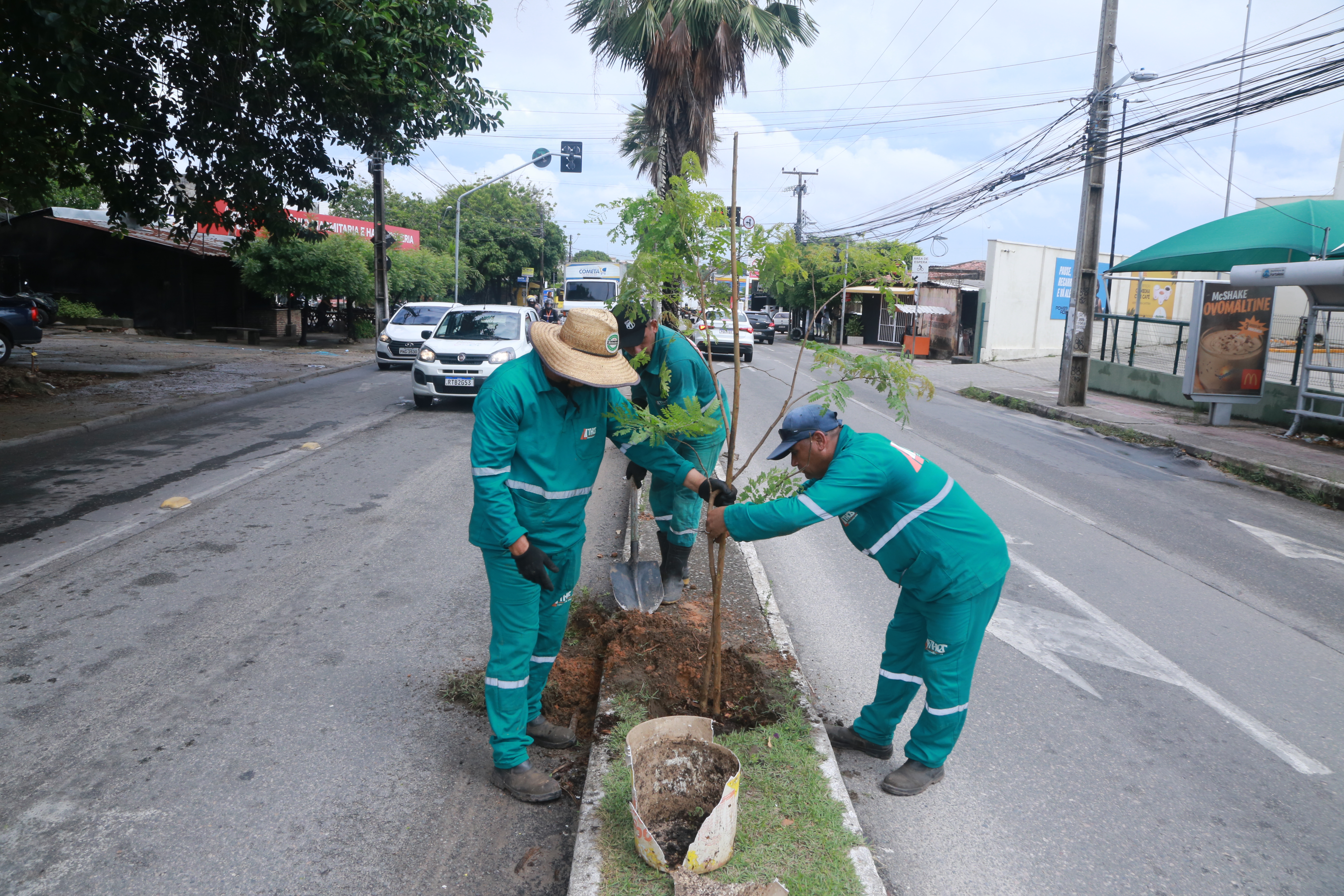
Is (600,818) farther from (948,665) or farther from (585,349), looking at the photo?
(585,349)

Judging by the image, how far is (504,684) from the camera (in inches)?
125

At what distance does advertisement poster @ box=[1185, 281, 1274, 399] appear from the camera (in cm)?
1400

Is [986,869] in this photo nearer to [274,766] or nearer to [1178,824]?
[1178,824]

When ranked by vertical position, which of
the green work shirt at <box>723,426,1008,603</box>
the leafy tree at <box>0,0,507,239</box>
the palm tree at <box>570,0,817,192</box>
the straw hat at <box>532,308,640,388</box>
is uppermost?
the palm tree at <box>570,0,817,192</box>

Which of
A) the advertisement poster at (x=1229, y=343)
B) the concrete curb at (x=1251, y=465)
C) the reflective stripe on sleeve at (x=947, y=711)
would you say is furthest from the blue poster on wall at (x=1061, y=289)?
the reflective stripe on sleeve at (x=947, y=711)

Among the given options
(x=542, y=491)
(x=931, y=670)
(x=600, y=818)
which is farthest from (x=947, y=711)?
(x=542, y=491)

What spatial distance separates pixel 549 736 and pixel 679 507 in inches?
76.2

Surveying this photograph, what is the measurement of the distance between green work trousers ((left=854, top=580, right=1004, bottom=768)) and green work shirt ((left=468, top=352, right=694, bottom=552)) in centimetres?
139

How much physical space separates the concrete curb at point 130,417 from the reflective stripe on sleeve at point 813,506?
32.5 feet

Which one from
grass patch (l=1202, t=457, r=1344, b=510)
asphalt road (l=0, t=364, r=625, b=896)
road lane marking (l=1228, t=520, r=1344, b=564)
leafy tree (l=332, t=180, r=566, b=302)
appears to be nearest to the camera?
asphalt road (l=0, t=364, r=625, b=896)

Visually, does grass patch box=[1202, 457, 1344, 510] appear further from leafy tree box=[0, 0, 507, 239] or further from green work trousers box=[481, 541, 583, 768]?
leafy tree box=[0, 0, 507, 239]

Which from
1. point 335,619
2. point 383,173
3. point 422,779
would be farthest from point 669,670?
point 383,173


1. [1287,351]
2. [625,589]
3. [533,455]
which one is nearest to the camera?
[533,455]

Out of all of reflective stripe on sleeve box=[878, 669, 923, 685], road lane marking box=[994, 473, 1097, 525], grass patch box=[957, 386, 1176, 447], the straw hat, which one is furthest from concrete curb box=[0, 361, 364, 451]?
grass patch box=[957, 386, 1176, 447]
